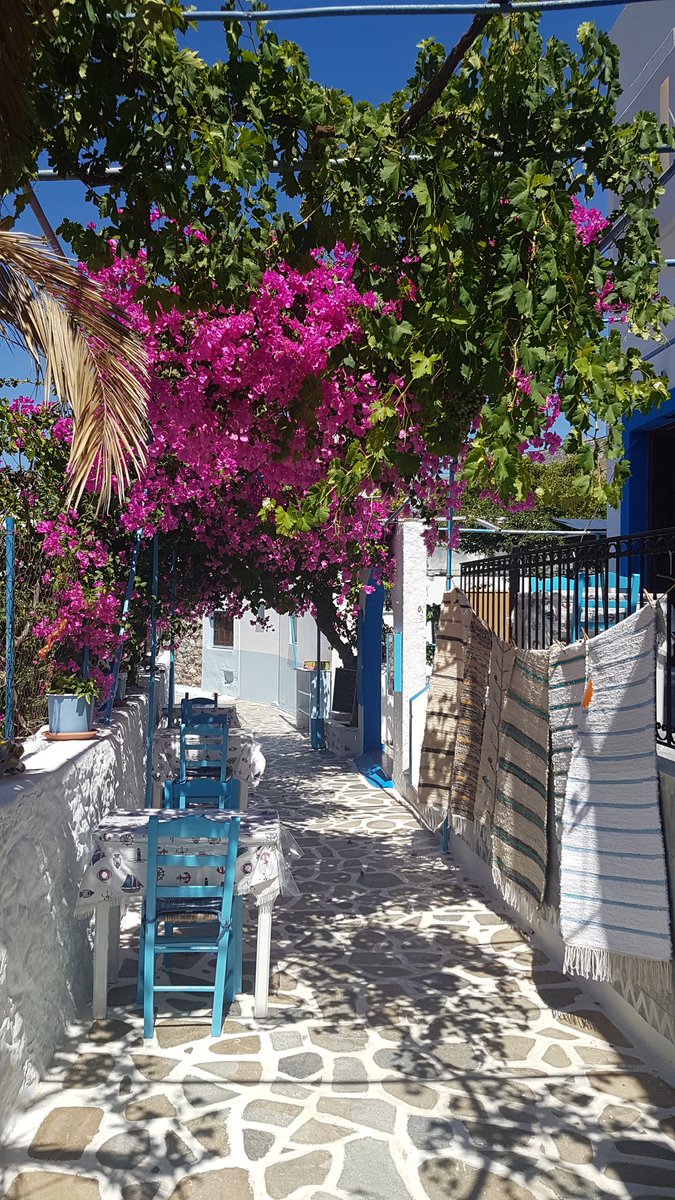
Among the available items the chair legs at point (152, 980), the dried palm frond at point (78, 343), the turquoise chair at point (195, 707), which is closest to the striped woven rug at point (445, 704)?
the chair legs at point (152, 980)

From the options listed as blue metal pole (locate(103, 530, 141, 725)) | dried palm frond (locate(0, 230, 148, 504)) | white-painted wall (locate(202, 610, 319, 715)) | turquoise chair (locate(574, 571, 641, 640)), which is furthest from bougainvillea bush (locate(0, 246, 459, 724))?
white-painted wall (locate(202, 610, 319, 715))

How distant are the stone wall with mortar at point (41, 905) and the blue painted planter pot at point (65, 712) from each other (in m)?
0.13

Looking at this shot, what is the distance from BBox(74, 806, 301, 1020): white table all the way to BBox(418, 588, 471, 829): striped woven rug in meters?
2.23

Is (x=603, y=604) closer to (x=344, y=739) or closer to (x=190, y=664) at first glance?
(x=344, y=739)

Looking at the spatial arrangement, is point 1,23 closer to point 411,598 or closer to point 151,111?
point 151,111

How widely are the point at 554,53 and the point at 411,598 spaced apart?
6.93 metres

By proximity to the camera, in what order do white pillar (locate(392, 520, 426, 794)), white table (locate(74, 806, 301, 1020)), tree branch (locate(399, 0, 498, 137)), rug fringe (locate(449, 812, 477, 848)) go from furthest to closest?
white pillar (locate(392, 520, 426, 794)), rug fringe (locate(449, 812, 477, 848)), white table (locate(74, 806, 301, 1020)), tree branch (locate(399, 0, 498, 137))

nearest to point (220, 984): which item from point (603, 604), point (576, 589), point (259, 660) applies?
point (576, 589)

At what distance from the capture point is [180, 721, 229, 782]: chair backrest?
7473 mm

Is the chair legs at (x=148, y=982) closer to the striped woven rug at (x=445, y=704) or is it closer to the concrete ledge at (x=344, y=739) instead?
the striped woven rug at (x=445, y=704)

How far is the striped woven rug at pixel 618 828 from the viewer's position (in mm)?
3646

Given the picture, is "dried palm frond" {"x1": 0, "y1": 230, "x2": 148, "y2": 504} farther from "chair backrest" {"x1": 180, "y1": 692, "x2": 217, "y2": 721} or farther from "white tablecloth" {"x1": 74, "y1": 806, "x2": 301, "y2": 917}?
"chair backrest" {"x1": 180, "y1": 692, "x2": 217, "y2": 721}

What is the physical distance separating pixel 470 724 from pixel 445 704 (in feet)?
1.54

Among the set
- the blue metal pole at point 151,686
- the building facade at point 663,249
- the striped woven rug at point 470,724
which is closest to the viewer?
the striped woven rug at point 470,724
